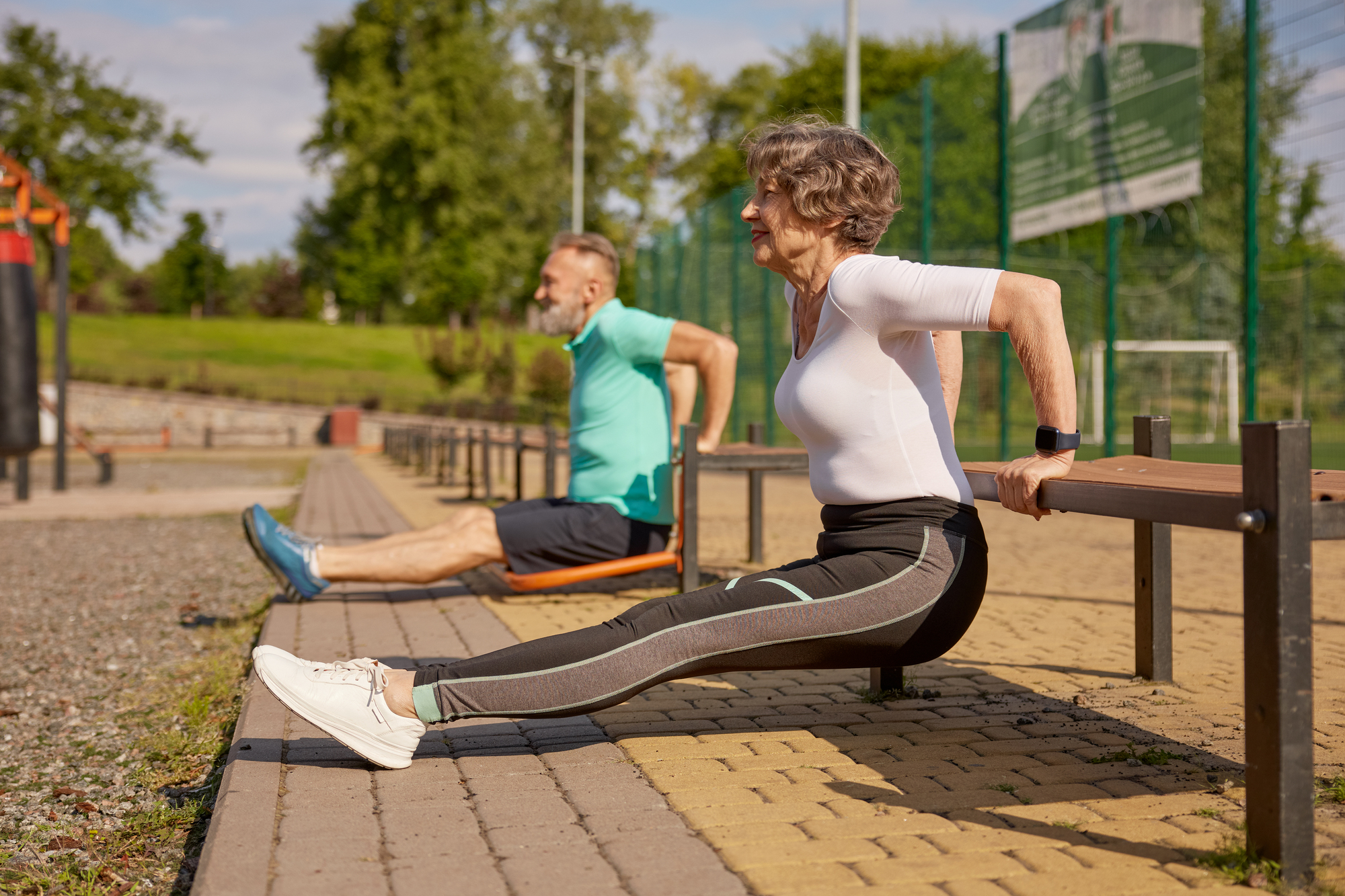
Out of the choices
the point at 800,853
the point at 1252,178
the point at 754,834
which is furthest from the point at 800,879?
the point at 1252,178

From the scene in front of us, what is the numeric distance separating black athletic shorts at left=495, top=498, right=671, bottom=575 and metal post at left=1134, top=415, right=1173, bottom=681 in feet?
6.89

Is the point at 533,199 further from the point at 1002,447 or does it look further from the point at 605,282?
the point at 605,282

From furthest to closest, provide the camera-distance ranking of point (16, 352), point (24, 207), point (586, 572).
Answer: point (24, 207)
point (16, 352)
point (586, 572)

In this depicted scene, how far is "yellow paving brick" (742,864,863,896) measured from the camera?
7.18ft

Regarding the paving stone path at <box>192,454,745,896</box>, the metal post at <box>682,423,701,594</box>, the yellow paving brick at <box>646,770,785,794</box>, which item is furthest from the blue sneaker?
the yellow paving brick at <box>646,770,785,794</box>

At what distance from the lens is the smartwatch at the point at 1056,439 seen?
2.50 meters

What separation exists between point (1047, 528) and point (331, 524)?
18.8ft

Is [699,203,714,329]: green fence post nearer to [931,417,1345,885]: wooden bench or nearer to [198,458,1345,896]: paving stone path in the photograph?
[198,458,1345,896]: paving stone path

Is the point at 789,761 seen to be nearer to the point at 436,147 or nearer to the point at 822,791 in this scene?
the point at 822,791

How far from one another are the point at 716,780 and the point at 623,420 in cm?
253

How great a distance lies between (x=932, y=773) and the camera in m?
2.92

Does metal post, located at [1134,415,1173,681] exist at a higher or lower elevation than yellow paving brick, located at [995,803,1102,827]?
higher

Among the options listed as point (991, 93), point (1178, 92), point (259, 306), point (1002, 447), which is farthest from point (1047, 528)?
point (259, 306)

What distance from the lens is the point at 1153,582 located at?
3.81 m
